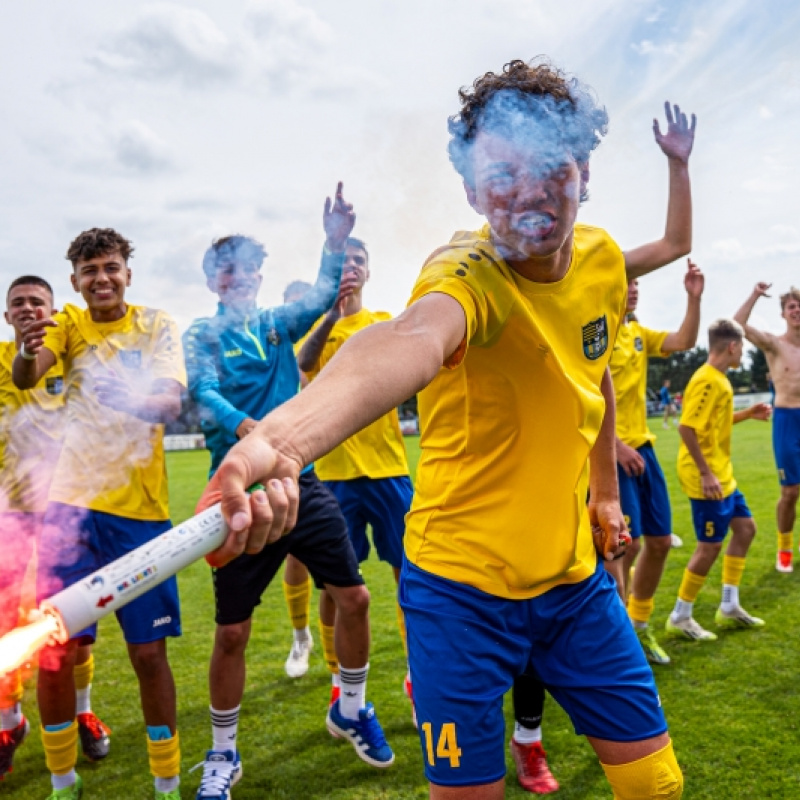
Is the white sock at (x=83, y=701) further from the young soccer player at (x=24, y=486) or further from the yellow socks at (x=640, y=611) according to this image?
the yellow socks at (x=640, y=611)

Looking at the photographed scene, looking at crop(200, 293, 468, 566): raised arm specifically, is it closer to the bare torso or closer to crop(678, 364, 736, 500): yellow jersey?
crop(678, 364, 736, 500): yellow jersey

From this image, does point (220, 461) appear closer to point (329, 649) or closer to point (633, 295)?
point (329, 649)

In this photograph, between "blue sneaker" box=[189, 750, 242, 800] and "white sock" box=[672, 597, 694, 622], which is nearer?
"blue sneaker" box=[189, 750, 242, 800]

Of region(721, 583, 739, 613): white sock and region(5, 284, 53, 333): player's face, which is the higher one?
region(5, 284, 53, 333): player's face

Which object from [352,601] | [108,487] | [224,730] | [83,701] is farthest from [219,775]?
[108,487]

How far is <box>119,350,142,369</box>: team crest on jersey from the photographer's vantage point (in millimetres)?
4105

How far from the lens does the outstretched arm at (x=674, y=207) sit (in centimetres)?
321

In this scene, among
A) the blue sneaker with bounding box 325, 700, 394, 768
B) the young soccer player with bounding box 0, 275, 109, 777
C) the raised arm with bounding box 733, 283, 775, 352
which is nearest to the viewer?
the blue sneaker with bounding box 325, 700, 394, 768

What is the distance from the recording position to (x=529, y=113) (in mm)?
2402

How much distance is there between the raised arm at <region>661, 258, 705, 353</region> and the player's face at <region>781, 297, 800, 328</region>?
348 cm

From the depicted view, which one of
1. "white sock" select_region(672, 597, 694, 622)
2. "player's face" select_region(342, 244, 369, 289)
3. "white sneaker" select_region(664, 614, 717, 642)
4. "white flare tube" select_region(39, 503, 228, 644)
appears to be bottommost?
"white sneaker" select_region(664, 614, 717, 642)

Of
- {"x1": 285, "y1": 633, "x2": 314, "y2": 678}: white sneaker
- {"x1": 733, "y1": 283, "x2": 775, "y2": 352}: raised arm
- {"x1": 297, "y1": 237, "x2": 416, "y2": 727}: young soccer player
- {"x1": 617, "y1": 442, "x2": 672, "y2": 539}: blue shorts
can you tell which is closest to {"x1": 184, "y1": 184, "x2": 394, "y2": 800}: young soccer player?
{"x1": 297, "y1": 237, "x2": 416, "y2": 727}: young soccer player

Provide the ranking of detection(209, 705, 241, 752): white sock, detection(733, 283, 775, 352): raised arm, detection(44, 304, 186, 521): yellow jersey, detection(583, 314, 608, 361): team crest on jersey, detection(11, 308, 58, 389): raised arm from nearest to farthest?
detection(583, 314, 608, 361): team crest on jersey < detection(11, 308, 58, 389): raised arm < detection(44, 304, 186, 521): yellow jersey < detection(209, 705, 241, 752): white sock < detection(733, 283, 775, 352): raised arm

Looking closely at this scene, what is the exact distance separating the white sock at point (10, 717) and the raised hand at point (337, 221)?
11.6 ft
